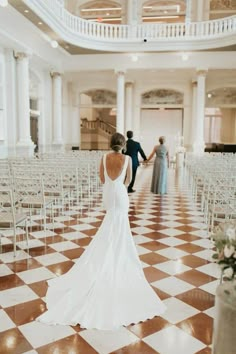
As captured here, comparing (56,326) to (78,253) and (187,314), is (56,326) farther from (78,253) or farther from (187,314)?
(78,253)

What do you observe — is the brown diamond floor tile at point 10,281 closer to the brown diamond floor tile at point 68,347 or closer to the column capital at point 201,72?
the brown diamond floor tile at point 68,347

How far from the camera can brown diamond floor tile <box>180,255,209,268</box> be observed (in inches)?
166

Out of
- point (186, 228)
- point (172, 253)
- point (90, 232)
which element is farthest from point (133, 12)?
point (172, 253)

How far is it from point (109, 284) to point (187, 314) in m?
0.75

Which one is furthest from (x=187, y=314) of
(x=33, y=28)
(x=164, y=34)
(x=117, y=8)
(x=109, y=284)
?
(x=117, y=8)

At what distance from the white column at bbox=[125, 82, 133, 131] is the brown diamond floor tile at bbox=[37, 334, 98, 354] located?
690 inches

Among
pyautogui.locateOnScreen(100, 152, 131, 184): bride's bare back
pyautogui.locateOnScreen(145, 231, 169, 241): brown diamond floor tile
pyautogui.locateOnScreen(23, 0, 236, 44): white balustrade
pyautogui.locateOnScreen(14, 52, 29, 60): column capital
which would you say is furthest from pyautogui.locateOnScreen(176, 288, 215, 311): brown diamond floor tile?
pyautogui.locateOnScreen(23, 0, 236, 44): white balustrade

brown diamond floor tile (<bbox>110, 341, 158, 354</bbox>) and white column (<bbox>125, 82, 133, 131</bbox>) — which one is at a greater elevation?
white column (<bbox>125, 82, 133, 131</bbox>)

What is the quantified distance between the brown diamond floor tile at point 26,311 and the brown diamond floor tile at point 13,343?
137 mm

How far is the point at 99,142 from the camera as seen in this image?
25.0m

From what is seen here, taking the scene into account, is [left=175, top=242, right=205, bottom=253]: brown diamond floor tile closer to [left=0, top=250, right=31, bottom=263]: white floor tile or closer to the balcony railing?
[left=0, top=250, right=31, bottom=263]: white floor tile

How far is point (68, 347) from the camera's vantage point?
2.51m

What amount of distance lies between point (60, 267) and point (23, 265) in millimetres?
456

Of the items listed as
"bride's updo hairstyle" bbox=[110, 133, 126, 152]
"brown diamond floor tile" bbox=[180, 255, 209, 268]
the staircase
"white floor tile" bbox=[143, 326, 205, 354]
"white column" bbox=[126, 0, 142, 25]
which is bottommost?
"white floor tile" bbox=[143, 326, 205, 354]
